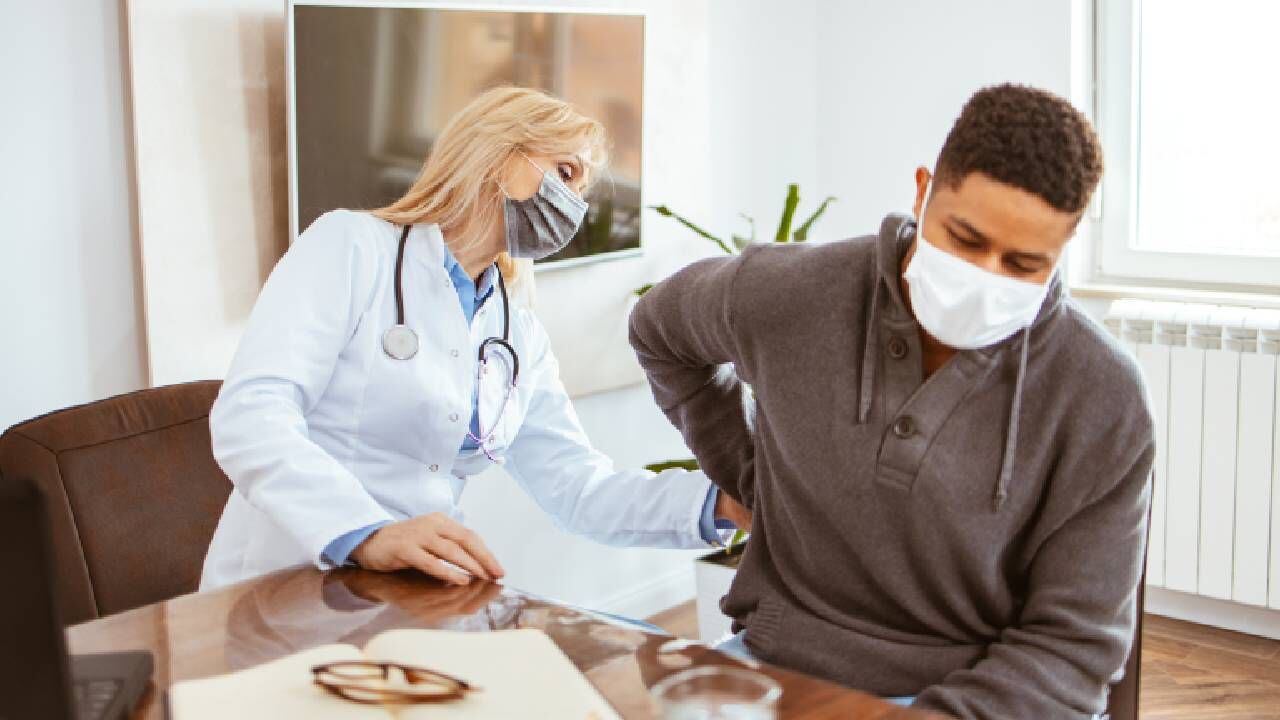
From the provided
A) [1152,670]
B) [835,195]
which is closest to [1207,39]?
[835,195]

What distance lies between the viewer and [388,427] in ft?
5.53

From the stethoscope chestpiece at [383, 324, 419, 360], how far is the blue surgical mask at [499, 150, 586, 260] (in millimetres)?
217

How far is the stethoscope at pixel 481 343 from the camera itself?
166cm

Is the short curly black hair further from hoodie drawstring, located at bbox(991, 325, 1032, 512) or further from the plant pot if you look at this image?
the plant pot

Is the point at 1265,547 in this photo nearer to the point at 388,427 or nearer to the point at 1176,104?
the point at 1176,104

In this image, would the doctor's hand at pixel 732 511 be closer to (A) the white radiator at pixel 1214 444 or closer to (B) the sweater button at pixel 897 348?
(B) the sweater button at pixel 897 348

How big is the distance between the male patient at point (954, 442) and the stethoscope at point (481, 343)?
1.31 ft

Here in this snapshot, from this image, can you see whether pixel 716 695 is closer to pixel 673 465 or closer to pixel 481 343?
pixel 481 343

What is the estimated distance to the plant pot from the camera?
3.10m

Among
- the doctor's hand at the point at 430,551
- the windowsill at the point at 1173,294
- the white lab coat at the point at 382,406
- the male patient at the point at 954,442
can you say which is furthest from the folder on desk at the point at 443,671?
the windowsill at the point at 1173,294

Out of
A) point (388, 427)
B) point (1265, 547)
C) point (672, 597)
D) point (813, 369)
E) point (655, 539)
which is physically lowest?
point (672, 597)

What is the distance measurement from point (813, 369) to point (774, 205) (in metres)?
2.50

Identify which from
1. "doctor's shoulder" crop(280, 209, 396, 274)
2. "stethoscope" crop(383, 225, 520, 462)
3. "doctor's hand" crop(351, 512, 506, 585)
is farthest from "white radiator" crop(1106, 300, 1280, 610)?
"doctor's hand" crop(351, 512, 506, 585)

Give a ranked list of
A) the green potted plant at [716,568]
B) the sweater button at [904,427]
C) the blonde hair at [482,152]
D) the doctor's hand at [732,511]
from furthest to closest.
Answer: the green potted plant at [716,568] < the blonde hair at [482,152] < the doctor's hand at [732,511] < the sweater button at [904,427]
